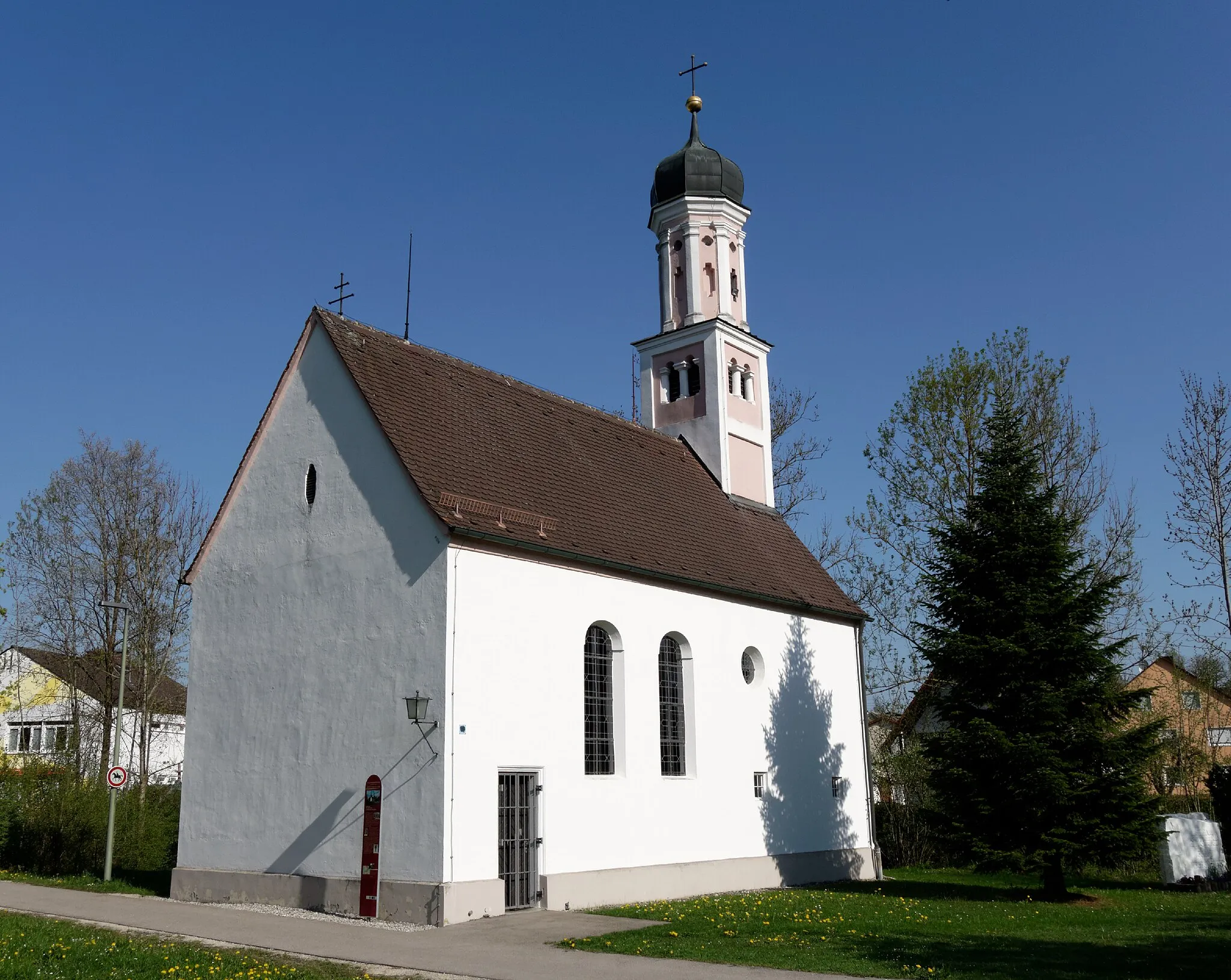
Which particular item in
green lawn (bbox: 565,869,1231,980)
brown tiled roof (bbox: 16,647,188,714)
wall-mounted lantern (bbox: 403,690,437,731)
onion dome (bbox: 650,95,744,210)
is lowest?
green lawn (bbox: 565,869,1231,980)

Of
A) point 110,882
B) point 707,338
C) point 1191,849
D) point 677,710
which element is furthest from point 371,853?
point 1191,849

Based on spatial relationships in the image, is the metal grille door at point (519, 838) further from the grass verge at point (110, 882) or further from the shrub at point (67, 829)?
the shrub at point (67, 829)

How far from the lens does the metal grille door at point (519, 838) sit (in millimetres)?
17172

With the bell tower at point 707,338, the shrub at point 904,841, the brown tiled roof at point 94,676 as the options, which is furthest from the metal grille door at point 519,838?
the brown tiled roof at point 94,676

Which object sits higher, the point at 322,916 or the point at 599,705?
the point at 599,705

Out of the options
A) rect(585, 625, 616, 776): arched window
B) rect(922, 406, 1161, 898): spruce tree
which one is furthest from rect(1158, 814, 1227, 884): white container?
rect(585, 625, 616, 776): arched window

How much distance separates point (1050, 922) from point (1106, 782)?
12.9ft

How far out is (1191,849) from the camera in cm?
2308

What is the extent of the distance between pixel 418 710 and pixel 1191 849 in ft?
55.9

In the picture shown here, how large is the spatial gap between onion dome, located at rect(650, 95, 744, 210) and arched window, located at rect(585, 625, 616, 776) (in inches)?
586

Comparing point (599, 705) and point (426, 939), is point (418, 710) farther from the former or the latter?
point (599, 705)

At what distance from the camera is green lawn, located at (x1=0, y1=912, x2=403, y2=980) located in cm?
1098

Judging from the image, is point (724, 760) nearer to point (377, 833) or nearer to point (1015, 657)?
point (1015, 657)

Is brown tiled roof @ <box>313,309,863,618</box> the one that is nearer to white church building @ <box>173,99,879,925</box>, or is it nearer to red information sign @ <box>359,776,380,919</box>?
white church building @ <box>173,99,879,925</box>
